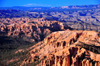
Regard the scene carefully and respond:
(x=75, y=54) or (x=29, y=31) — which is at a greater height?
(x=75, y=54)

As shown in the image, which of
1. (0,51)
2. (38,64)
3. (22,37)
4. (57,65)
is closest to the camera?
(57,65)

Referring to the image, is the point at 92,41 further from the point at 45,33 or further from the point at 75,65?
the point at 45,33

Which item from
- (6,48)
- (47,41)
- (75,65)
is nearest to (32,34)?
(6,48)

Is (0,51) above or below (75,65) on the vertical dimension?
below

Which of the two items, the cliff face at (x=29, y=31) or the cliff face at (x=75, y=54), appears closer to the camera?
the cliff face at (x=75, y=54)

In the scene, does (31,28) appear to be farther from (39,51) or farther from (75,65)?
(75,65)

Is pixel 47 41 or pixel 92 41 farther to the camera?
pixel 47 41

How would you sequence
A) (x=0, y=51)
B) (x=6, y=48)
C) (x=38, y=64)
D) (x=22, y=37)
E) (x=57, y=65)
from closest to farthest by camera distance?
(x=57, y=65) → (x=38, y=64) → (x=0, y=51) → (x=6, y=48) → (x=22, y=37)

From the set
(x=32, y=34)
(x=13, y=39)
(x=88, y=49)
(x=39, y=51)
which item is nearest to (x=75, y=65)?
(x=88, y=49)

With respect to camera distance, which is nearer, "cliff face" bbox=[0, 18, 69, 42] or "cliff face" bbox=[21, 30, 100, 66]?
"cliff face" bbox=[21, 30, 100, 66]

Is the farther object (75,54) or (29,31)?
(29,31)
